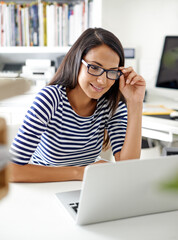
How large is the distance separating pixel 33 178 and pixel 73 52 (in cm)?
57

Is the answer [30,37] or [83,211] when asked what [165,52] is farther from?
[83,211]

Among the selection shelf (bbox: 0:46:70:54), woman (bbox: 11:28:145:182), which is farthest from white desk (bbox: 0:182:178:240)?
shelf (bbox: 0:46:70:54)

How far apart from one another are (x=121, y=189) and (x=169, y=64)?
1948 mm

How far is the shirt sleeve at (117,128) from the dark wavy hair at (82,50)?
0.14 ft

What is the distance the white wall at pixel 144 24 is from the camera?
2.82 metres

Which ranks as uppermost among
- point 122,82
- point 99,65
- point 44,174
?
point 99,65

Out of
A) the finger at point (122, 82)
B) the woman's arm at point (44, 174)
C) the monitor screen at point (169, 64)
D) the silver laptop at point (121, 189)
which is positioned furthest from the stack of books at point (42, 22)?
the silver laptop at point (121, 189)

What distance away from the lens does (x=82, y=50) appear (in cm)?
135

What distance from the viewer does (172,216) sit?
35.3 inches

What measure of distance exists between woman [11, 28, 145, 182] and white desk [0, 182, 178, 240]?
0.91ft

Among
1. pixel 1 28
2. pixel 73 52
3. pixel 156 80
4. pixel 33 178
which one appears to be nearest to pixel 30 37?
pixel 1 28

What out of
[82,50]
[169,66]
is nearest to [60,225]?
[82,50]

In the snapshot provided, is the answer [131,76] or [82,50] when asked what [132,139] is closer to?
[131,76]

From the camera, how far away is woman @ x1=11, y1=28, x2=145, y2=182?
127 cm
